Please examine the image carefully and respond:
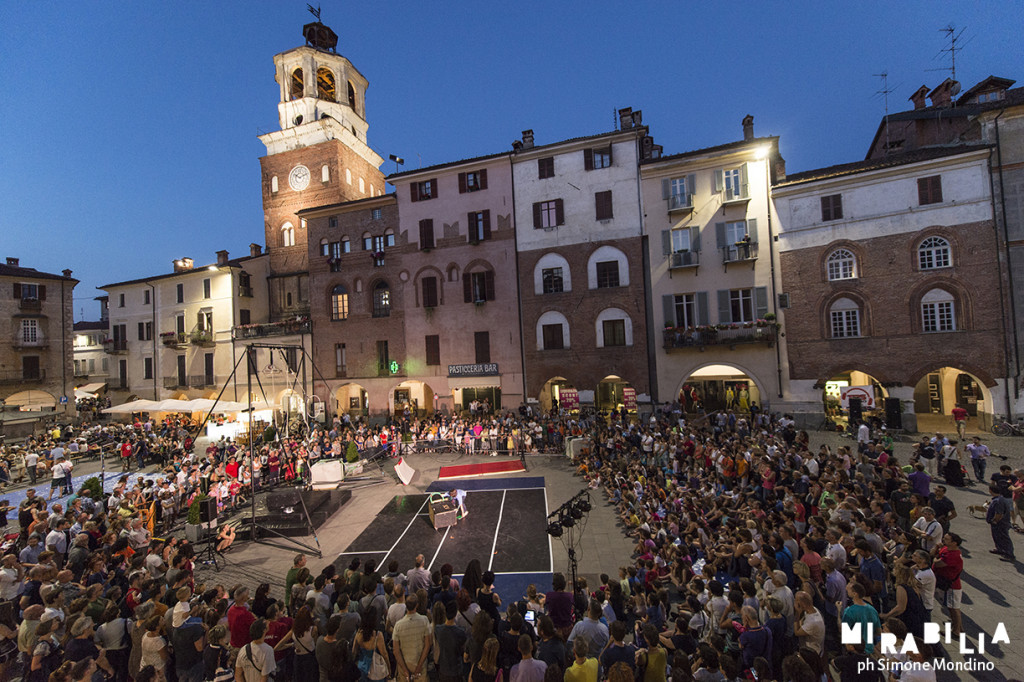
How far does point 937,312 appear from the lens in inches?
837

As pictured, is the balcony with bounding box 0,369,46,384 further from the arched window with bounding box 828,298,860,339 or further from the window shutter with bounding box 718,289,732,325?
the arched window with bounding box 828,298,860,339

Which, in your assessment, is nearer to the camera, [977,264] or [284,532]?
[284,532]

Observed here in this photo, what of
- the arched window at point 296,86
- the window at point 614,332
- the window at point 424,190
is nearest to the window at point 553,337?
the window at point 614,332

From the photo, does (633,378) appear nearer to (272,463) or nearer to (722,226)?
(722,226)

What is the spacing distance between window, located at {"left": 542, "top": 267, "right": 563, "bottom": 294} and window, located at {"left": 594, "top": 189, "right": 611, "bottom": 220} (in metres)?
4.17

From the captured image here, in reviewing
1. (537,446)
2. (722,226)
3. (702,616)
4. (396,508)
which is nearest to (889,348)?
(722,226)

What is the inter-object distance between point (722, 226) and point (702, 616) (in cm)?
2291

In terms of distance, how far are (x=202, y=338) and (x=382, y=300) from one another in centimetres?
1642

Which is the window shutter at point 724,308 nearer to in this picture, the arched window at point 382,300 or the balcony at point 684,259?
the balcony at point 684,259

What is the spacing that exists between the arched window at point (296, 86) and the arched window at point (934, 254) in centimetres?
4651

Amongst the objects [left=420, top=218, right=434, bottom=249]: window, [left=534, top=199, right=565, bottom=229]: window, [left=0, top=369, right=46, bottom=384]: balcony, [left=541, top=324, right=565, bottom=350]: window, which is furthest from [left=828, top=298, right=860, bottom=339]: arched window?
[left=0, top=369, right=46, bottom=384]: balcony

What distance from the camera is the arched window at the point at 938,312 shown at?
69.0 ft

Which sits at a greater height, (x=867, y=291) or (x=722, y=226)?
(x=722, y=226)

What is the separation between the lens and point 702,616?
680 centimetres
